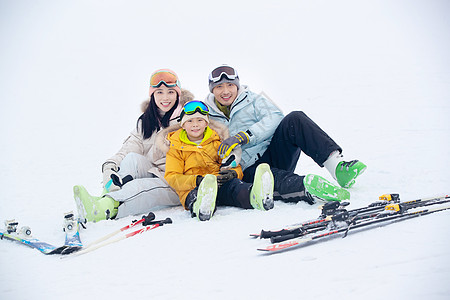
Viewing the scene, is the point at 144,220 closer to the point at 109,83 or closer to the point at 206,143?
the point at 206,143

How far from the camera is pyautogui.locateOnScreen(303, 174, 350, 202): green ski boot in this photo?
2799mm

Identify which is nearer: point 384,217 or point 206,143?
point 384,217

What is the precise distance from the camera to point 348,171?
3115 mm

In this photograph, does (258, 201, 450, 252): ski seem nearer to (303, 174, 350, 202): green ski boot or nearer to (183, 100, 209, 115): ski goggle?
(303, 174, 350, 202): green ski boot

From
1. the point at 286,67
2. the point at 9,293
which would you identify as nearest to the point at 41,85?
the point at 286,67

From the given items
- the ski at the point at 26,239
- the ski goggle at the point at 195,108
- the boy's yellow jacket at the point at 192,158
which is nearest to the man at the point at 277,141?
the boy's yellow jacket at the point at 192,158

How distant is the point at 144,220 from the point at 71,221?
0.52 m

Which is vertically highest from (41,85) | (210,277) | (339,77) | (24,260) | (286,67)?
(41,85)

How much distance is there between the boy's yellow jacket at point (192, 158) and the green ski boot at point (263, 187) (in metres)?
0.52

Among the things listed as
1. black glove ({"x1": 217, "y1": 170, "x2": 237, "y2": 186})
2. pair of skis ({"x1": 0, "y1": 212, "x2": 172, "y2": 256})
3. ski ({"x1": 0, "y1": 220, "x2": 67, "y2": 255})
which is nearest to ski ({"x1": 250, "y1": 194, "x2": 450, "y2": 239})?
pair of skis ({"x1": 0, "y1": 212, "x2": 172, "y2": 256})

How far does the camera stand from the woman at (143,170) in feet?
10.6

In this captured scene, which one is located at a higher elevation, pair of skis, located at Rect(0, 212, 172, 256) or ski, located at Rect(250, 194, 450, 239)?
pair of skis, located at Rect(0, 212, 172, 256)

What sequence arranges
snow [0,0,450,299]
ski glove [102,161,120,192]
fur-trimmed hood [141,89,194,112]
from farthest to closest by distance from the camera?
fur-trimmed hood [141,89,194,112], ski glove [102,161,120,192], snow [0,0,450,299]

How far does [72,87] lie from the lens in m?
20.9
